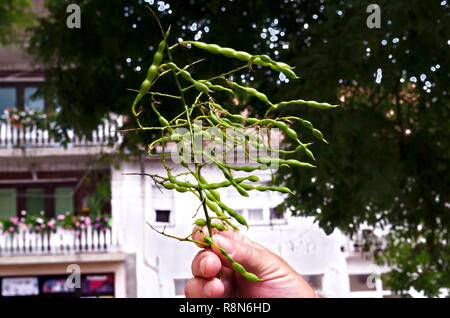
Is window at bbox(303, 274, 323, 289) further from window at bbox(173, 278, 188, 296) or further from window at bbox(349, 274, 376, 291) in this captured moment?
window at bbox(173, 278, 188, 296)

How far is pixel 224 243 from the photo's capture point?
0.22m

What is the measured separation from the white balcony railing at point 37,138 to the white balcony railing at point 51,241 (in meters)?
0.18

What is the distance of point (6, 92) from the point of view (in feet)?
3.79

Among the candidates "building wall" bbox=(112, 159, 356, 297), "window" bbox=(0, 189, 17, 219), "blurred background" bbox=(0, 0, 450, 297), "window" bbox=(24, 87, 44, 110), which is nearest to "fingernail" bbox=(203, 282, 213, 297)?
"blurred background" bbox=(0, 0, 450, 297)

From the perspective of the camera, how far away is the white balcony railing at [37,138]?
3.48ft

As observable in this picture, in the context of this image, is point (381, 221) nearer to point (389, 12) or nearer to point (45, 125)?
point (389, 12)

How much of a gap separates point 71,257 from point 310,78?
768 millimetres

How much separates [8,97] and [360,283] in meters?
0.79

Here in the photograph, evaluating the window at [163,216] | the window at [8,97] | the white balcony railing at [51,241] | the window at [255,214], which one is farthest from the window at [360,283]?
the window at [8,97]

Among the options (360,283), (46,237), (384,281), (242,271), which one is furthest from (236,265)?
(46,237)

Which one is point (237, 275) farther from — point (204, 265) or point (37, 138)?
point (37, 138)

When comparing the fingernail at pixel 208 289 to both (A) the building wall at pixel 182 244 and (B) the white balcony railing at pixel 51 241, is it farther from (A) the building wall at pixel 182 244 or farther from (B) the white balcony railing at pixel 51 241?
(B) the white balcony railing at pixel 51 241

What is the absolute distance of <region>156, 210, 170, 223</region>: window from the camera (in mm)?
698
